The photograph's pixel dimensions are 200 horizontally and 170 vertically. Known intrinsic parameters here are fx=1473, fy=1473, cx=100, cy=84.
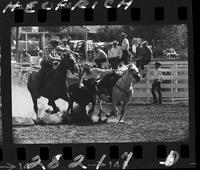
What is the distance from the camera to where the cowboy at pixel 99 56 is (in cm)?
2039

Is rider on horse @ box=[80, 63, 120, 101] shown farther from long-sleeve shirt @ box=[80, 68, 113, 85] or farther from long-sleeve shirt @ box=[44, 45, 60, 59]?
long-sleeve shirt @ box=[44, 45, 60, 59]

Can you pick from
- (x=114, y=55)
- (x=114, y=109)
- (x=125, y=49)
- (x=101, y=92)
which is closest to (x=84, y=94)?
(x=101, y=92)

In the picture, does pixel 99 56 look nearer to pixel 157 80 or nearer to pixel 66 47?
pixel 66 47

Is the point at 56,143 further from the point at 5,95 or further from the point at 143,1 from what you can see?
the point at 143,1

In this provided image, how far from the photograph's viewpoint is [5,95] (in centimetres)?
2038

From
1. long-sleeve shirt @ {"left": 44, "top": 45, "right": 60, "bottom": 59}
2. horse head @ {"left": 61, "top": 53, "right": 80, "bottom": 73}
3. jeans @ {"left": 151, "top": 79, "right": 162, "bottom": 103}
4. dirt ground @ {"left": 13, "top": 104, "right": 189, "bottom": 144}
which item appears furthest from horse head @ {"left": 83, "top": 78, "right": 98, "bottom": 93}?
jeans @ {"left": 151, "top": 79, "right": 162, "bottom": 103}

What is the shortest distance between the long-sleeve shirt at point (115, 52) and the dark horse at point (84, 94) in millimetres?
443

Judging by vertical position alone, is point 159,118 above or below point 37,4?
below

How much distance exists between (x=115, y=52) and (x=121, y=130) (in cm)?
109

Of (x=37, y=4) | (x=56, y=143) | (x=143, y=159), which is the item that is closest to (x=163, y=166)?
(x=143, y=159)

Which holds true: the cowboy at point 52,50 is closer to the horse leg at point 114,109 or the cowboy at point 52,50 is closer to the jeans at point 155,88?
the horse leg at point 114,109

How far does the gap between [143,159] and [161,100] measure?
862mm

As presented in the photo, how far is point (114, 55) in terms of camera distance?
20.4 m

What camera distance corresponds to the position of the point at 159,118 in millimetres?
20531
